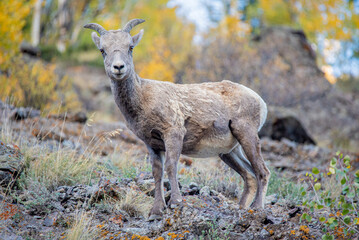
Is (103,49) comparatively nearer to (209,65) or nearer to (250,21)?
(209,65)

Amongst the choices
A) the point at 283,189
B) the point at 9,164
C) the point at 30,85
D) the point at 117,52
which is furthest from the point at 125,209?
the point at 30,85

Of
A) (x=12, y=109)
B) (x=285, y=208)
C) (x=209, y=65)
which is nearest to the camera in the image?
(x=285, y=208)

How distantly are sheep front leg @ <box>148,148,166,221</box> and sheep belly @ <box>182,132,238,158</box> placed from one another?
445 millimetres

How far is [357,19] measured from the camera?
23547mm

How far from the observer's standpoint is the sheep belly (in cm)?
521

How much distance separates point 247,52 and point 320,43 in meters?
12.0

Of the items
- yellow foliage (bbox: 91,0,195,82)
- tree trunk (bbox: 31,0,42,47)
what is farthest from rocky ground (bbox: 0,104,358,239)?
tree trunk (bbox: 31,0,42,47)

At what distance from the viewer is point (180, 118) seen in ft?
16.3

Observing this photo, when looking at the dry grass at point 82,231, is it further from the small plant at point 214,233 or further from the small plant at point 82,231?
the small plant at point 214,233

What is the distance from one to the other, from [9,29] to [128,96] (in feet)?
29.8

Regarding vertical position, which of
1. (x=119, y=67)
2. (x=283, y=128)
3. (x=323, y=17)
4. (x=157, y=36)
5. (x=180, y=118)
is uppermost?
(x=323, y=17)

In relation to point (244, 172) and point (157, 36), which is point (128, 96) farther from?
point (157, 36)

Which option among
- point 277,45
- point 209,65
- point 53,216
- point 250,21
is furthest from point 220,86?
point 250,21

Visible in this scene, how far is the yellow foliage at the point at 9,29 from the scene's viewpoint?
464 inches
